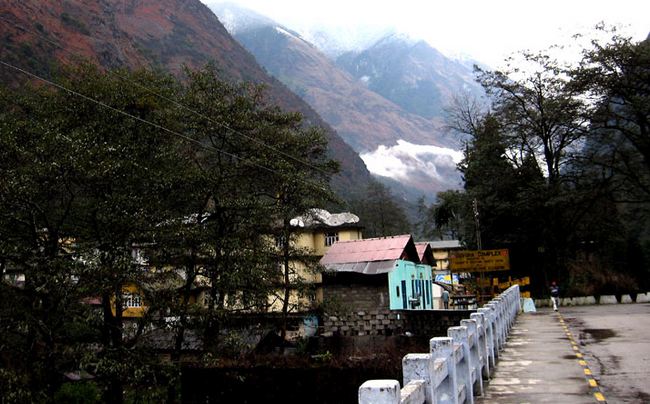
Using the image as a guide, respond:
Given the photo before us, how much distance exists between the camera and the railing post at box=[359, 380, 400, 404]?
3.84 m

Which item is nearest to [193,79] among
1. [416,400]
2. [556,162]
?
[416,400]

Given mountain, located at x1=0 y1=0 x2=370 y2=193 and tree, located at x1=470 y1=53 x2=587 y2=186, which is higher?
mountain, located at x1=0 y1=0 x2=370 y2=193

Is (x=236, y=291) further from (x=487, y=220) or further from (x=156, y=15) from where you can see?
(x=156, y=15)

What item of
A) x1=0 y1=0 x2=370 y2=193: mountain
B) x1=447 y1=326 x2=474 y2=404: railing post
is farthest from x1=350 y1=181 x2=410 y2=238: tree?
x1=447 y1=326 x2=474 y2=404: railing post

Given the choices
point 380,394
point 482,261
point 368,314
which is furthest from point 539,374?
point 368,314

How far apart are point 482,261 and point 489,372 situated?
81.4ft

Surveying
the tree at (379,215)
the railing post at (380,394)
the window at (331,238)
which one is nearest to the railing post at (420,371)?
the railing post at (380,394)

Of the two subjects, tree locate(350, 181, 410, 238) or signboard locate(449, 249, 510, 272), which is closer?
signboard locate(449, 249, 510, 272)

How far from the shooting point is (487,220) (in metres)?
49.4

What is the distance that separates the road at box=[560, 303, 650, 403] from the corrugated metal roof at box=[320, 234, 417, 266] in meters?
17.3

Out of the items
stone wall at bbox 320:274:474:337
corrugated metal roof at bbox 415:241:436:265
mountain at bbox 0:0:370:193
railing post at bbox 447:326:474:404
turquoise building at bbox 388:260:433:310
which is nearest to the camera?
railing post at bbox 447:326:474:404

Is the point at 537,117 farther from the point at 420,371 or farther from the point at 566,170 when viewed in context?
the point at 420,371

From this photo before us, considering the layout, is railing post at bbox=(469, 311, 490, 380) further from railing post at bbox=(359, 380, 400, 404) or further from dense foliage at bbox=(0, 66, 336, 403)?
dense foliage at bbox=(0, 66, 336, 403)

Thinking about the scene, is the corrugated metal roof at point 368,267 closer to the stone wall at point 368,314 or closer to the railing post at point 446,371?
the stone wall at point 368,314
